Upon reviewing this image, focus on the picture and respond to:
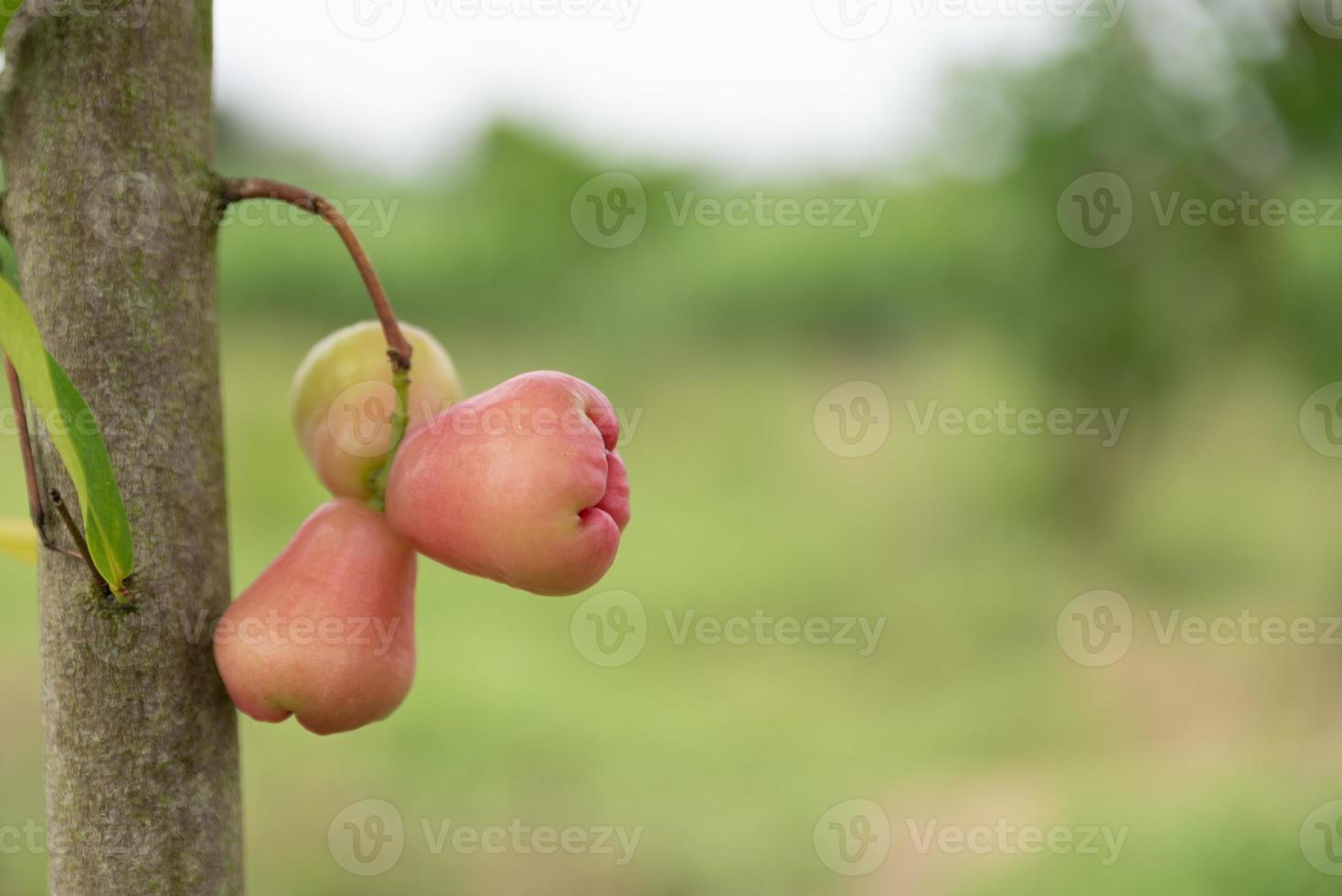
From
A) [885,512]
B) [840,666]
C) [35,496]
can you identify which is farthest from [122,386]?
[885,512]

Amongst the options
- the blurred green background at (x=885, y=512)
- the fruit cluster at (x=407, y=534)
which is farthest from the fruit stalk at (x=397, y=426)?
the blurred green background at (x=885, y=512)

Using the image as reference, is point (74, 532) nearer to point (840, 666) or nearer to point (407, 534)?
point (407, 534)

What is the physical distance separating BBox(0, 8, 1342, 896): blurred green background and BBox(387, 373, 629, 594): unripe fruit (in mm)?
1308

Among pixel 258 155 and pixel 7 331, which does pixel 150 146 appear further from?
pixel 258 155

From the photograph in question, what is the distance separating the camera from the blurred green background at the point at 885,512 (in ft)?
5.57

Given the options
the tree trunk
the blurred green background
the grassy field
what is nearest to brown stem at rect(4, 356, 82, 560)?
the tree trunk

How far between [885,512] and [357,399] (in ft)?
7.89

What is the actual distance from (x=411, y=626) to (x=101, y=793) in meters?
0.11

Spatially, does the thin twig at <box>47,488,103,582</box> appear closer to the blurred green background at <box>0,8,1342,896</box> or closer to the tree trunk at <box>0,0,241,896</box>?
the tree trunk at <box>0,0,241,896</box>

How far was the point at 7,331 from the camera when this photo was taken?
0.30m

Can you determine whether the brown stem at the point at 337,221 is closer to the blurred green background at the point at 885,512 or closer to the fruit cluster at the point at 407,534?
the fruit cluster at the point at 407,534

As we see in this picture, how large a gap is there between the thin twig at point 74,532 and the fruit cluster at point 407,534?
1.6 inches

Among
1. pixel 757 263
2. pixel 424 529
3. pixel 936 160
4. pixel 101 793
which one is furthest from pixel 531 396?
pixel 757 263

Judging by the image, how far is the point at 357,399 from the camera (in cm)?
42
